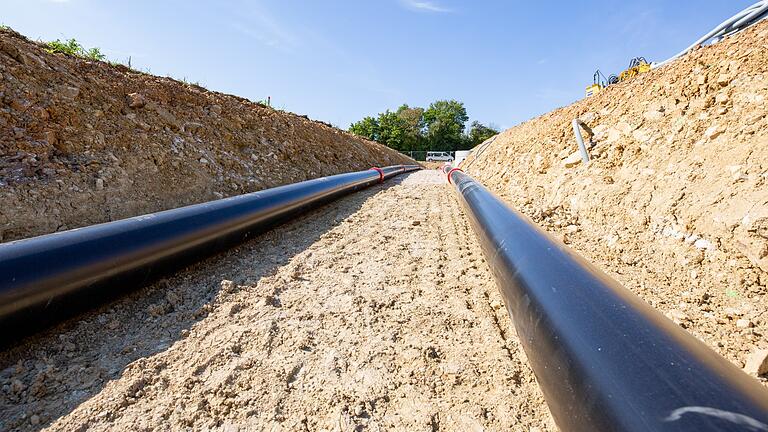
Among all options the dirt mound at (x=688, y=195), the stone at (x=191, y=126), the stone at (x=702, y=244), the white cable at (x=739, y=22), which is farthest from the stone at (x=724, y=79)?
the stone at (x=191, y=126)

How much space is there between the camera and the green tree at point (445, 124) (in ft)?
161

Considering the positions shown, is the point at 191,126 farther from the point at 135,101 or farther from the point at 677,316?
the point at 677,316

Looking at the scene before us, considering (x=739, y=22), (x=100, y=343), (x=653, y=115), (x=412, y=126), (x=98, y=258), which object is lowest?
(x=100, y=343)

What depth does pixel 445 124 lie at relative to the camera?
2046 inches

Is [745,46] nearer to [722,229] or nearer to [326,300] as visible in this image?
[722,229]

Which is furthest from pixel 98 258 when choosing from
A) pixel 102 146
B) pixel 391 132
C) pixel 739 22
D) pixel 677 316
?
pixel 391 132

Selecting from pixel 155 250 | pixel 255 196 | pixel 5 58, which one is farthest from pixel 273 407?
pixel 5 58

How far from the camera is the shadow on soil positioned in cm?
145

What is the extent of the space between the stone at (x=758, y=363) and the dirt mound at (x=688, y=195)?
75mm

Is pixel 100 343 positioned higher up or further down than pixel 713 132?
further down

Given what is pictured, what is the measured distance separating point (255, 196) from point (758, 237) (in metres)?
3.95

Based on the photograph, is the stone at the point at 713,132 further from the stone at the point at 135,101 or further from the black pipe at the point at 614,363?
Result: the stone at the point at 135,101

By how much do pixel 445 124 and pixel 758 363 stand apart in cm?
5325

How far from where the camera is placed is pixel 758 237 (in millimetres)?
1998
